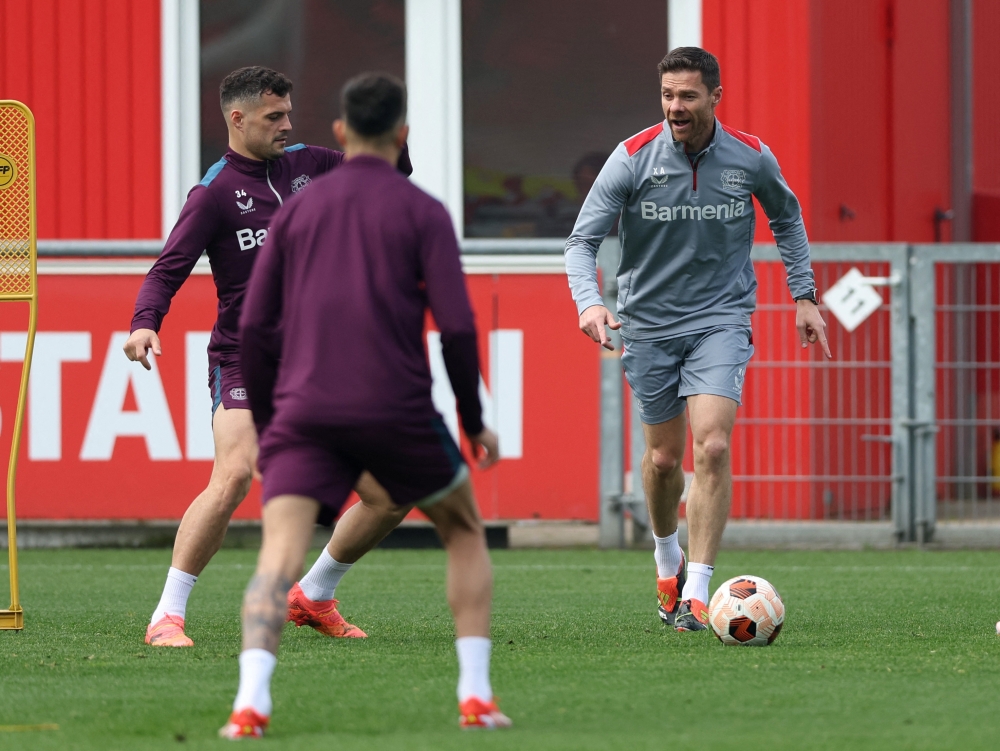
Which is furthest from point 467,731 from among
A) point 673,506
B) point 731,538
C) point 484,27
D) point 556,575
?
point 484,27

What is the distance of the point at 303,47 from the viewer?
1259cm

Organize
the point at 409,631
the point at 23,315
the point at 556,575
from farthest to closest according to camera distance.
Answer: the point at 23,315 → the point at 556,575 → the point at 409,631

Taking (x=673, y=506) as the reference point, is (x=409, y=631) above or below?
below

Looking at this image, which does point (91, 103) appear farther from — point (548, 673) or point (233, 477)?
point (548, 673)

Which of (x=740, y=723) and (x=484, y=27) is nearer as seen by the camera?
(x=740, y=723)

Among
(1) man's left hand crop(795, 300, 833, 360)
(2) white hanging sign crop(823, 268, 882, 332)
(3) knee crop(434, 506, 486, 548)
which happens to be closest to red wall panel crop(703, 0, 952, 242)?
(2) white hanging sign crop(823, 268, 882, 332)

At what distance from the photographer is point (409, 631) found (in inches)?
243

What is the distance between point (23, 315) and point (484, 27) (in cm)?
433

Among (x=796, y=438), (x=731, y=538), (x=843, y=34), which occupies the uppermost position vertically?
(x=843, y=34)

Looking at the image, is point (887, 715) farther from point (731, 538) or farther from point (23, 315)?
point (23, 315)

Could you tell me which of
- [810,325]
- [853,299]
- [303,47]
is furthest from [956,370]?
[303,47]

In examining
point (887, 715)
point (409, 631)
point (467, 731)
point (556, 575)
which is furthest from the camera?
point (556, 575)

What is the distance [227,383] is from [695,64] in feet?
6.92

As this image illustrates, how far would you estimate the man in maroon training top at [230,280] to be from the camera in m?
5.71
